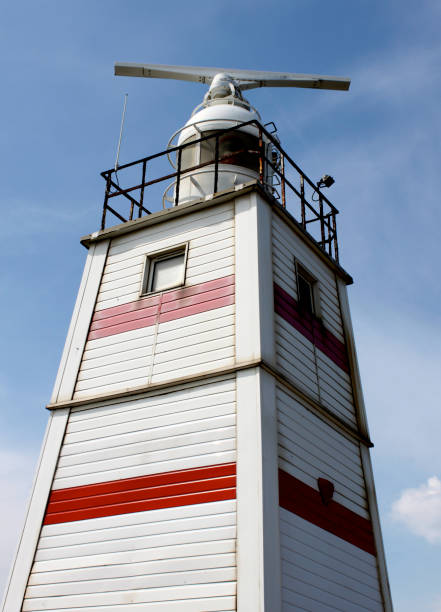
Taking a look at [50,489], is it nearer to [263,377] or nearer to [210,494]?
[210,494]

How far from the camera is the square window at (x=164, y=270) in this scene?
38.9ft

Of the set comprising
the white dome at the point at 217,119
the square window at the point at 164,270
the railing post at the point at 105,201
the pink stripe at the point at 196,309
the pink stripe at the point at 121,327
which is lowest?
the pink stripe at the point at 196,309

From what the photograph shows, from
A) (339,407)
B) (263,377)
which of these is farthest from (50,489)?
(339,407)

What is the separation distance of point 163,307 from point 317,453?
361cm

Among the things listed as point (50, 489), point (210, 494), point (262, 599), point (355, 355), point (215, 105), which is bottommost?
point (262, 599)

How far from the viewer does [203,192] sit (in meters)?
13.7

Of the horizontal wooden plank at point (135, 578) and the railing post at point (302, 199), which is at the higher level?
the railing post at point (302, 199)

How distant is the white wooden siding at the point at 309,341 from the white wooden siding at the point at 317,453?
50 cm

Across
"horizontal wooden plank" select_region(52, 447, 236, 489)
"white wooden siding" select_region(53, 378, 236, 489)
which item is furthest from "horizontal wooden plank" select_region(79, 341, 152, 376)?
"horizontal wooden plank" select_region(52, 447, 236, 489)

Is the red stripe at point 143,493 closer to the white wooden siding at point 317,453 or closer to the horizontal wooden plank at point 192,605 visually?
the white wooden siding at point 317,453

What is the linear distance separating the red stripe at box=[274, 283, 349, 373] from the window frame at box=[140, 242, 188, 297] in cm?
177

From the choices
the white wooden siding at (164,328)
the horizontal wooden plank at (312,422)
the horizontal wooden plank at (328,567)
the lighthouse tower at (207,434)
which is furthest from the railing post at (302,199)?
the horizontal wooden plank at (328,567)

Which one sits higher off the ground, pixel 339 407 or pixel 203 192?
pixel 203 192

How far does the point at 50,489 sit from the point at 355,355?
21.0 feet
